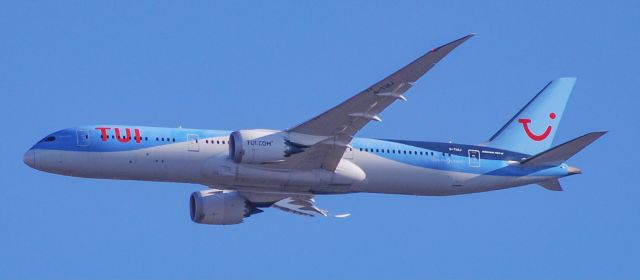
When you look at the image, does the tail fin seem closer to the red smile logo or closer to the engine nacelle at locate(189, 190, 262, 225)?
the red smile logo

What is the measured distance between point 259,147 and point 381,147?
20.5 feet

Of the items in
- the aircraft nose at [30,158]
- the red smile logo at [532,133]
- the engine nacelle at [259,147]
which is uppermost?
the red smile logo at [532,133]

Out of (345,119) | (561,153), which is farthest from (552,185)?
(345,119)

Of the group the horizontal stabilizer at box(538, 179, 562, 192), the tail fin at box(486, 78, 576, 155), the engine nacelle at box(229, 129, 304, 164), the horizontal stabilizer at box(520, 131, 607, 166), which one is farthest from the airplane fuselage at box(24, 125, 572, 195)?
the tail fin at box(486, 78, 576, 155)

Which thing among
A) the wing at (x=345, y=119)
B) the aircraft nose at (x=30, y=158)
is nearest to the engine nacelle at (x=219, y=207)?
the wing at (x=345, y=119)

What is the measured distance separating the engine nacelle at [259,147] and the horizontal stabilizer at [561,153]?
11369 millimetres

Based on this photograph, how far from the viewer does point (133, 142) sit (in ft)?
181

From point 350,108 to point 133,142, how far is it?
892 cm

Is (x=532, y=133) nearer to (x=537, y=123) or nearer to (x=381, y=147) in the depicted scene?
(x=537, y=123)

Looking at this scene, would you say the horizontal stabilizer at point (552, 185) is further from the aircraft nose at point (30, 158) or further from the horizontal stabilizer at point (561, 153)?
the aircraft nose at point (30, 158)

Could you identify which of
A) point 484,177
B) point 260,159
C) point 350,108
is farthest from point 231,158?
point 484,177

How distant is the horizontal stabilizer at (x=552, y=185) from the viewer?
2382 inches

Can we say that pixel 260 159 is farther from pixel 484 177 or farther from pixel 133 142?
pixel 484 177

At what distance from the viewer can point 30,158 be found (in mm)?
55219
